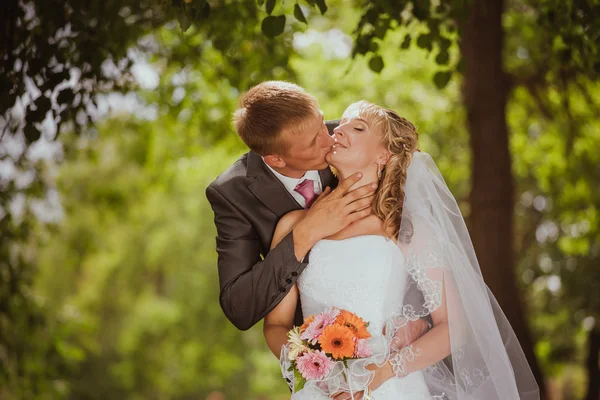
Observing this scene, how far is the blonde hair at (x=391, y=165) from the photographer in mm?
3514

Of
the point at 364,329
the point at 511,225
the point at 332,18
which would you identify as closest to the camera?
the point at 364,329

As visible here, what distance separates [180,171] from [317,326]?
36.5 feet

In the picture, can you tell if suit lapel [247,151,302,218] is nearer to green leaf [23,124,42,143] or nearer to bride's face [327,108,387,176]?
bride's face [327,108,387,176]

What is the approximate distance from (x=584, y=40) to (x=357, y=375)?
2.93 m

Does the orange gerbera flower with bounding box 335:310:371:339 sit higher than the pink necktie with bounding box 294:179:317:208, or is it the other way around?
the pink necktie with bounding box 294:179:317:208

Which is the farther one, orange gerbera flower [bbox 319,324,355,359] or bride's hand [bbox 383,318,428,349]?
bride's hand [bbox 383,318,428,349]

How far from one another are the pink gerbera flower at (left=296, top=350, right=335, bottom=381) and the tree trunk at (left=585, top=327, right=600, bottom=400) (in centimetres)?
1091

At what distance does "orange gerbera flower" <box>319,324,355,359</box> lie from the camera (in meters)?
2.94

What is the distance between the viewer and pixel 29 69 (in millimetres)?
4168

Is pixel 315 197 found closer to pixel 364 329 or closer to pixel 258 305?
pixel 258 305

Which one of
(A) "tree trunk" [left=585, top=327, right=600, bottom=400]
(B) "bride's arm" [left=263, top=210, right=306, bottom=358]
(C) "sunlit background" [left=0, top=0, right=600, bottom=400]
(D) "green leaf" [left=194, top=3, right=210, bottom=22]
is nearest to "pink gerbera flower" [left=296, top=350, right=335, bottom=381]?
(B) "bride's arm" [left=263, top=210, right=306, bottom=358]

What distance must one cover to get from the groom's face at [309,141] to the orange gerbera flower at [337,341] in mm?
959

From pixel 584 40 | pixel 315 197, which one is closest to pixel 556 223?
pixel 584 40

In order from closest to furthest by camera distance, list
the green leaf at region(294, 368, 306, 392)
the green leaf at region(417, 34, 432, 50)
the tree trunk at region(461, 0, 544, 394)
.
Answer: the green leaf at region(294, 368, 306, 392), the green leaf at region(417, 34, 432, 50), the tree trunk at region(461, 0, 544, 394)
